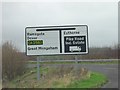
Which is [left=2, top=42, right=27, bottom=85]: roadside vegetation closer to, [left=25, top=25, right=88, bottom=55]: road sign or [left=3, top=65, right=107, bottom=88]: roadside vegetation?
[left=3, top=65, right=107, bottom=88]: roadside vegetation

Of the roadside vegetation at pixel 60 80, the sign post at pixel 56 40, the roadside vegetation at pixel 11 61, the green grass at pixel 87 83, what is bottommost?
the green grass at pixel 87 83

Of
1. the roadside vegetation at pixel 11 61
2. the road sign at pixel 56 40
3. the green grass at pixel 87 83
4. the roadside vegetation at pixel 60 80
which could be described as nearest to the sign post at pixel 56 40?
the road sign at pixel 56 40

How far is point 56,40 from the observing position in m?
11.5

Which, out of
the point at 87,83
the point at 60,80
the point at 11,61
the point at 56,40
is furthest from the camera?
the point at 87,83

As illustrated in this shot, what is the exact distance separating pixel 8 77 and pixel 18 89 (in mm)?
3701

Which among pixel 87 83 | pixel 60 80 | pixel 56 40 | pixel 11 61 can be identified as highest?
pixel 56 40

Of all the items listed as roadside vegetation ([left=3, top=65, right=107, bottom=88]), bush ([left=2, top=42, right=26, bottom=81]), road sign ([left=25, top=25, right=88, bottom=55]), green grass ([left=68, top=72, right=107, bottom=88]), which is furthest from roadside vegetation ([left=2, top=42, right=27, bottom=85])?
road sign ([left=25, top=25, right=88, bottom=55])

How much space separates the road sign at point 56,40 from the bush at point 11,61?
12.0ft

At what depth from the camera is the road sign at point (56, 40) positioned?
11.3 metres

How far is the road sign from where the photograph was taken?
1130 centimetres

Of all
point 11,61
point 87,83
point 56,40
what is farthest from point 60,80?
point 56,40

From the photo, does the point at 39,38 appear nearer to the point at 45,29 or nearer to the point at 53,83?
the point at 45,29

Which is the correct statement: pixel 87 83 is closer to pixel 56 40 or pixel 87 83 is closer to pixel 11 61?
pixel 11 61

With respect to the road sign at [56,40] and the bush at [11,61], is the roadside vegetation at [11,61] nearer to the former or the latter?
the bush at [11,61]
